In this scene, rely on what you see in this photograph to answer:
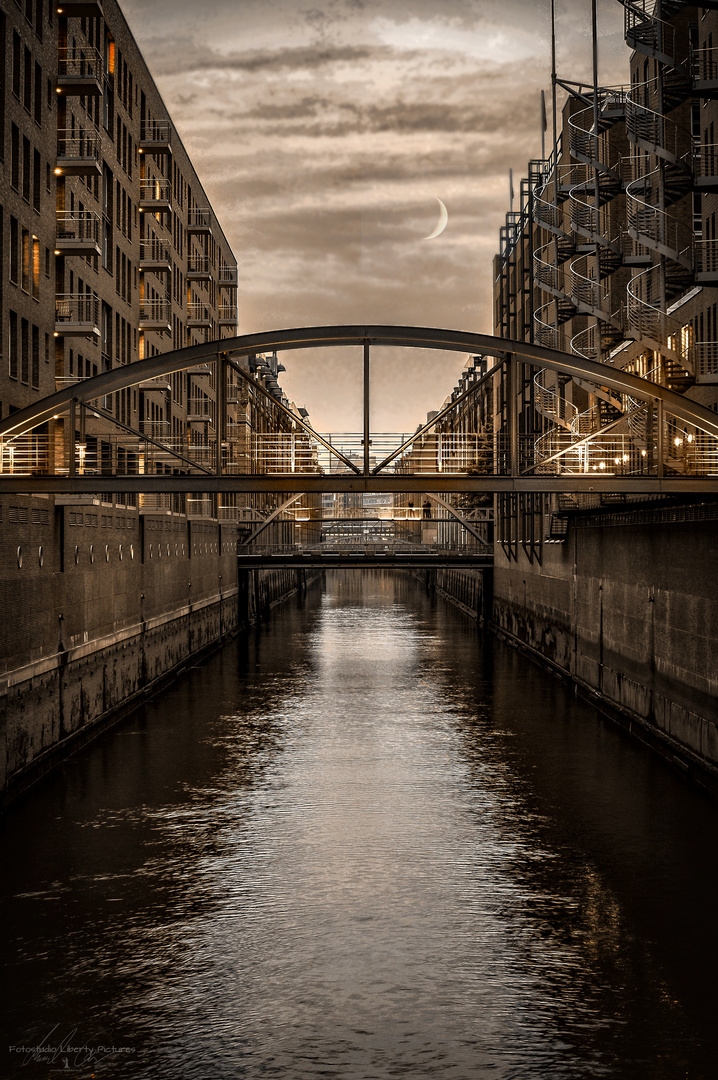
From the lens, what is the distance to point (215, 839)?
2083cm

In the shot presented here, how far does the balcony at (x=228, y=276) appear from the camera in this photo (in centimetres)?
7106

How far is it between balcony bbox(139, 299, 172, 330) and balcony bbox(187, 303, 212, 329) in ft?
35.0

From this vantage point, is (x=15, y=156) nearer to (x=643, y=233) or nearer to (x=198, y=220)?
(x=643, y=233)

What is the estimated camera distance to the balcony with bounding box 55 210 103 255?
29.8 meters

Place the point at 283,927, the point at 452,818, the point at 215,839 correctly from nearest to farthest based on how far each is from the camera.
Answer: the point at 283,927 < the point at 215,839 < the point at 452,818

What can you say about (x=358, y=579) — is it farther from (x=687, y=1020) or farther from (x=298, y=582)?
(x=687, y=1020)

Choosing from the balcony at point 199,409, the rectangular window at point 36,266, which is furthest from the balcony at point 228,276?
the rectangular window at point 36,266

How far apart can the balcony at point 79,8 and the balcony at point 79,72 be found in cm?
94

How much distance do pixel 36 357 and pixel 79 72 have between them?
10298mm

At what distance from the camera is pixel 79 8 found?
3148 cm

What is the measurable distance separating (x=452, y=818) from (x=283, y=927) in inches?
257

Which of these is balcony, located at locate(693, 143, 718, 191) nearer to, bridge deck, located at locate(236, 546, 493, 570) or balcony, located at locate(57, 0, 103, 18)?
balcony, located at locate(57, 0, 103, 18)

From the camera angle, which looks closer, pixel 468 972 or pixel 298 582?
pixel 468 972

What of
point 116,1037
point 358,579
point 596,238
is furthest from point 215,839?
point 358,579
